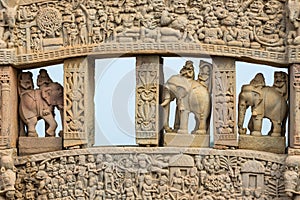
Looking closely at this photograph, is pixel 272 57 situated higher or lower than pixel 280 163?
higher

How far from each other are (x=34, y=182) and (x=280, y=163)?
2.48 metres

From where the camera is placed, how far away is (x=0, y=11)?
392 inches

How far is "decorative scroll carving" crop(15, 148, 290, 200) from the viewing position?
9.63m

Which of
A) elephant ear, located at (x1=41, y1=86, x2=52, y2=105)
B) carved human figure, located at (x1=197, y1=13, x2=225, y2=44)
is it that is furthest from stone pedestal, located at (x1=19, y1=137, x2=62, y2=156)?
carved human figure, located at (x1=197, y1=13, x2=225, y2=44)

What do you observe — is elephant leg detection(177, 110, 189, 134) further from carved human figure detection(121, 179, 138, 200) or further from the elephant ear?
the elephant ear

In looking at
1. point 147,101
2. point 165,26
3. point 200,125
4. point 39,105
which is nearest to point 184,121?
point 200,125

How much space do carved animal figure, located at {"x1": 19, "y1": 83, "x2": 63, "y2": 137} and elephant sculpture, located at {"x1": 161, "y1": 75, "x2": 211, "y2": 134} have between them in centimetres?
117

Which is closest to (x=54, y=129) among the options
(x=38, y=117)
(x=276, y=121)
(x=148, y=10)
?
(x=38, y=117)

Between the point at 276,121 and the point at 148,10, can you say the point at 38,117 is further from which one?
the point at 276,121

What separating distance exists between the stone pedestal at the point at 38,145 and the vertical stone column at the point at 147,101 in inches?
33.8

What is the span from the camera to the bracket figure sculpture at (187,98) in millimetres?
9742

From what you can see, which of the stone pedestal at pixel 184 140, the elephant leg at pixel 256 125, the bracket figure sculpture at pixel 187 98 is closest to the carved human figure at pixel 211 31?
the bracket figure sculpture at pixel 187 98

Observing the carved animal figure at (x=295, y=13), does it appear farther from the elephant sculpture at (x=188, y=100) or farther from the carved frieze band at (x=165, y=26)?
the elephant sculpture at (x=188, y=100)

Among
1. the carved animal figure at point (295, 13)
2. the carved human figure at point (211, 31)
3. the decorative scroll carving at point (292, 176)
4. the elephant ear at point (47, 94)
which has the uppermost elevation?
the carved animal figure at point (295, 13)
